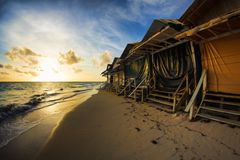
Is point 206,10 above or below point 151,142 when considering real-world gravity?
above

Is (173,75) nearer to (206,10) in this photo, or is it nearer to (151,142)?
(206,10)

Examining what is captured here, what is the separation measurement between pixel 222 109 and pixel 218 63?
5.40 ft

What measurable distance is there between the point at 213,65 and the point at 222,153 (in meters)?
3.24

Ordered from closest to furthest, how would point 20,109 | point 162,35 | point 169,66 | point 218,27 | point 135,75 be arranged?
point 218,27 → point 162,35 → point 169,66 → point 20,109 → point 135,75

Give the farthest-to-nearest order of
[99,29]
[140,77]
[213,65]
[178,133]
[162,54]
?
[99,29]
[140,77]
[162,54]
[213,65]
[178,133]

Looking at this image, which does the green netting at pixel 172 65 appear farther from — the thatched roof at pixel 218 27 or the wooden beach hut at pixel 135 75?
the thatched roof at pixel 218 27

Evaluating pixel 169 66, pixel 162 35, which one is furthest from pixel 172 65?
pixel 162 35

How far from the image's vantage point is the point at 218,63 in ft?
13.8

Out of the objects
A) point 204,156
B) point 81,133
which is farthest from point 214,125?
point 81,133

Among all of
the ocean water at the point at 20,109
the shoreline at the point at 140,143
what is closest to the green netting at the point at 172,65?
the shoreline at the point at 140,143

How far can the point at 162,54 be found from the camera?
7207 mm

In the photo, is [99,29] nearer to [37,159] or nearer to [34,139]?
[34,139]

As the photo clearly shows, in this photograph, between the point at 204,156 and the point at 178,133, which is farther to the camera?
the point at 178,133

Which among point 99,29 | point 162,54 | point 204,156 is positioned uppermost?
point 99,29
